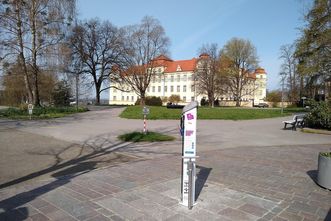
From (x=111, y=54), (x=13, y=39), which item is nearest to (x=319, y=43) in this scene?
(x=13, y=39)

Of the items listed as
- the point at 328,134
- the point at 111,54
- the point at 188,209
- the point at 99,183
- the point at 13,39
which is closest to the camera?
the point at 188,209

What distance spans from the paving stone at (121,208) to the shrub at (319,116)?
14190mm

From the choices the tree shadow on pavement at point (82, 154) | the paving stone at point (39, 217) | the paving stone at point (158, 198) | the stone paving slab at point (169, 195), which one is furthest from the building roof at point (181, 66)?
the paving stone at point (39, 217)

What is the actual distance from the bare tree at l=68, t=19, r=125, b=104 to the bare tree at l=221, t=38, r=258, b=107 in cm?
2289

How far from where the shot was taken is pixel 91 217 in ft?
13.4

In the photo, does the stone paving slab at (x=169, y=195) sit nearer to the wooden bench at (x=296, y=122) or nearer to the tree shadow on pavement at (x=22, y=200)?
the tree shadow on pavement at (x=22, y=200)

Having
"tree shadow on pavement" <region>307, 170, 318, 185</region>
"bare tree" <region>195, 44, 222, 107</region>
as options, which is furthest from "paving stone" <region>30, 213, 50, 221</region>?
"bare tree" <region>195, 44, 222, 107</region>

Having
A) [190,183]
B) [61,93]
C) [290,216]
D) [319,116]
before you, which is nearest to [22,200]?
[190,183]

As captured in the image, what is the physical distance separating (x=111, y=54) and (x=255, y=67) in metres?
30.9

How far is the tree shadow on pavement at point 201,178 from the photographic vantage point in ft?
17.4

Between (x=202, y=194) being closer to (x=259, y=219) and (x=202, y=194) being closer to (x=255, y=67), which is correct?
(x=259, y=219)

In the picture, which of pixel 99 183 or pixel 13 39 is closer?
pixel 99 183

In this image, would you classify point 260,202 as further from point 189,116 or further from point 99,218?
point 99,218

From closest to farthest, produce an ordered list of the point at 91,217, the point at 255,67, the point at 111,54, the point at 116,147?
the point at 91,217, the point at 116,147, the point at 111,54, the point at 255,67
